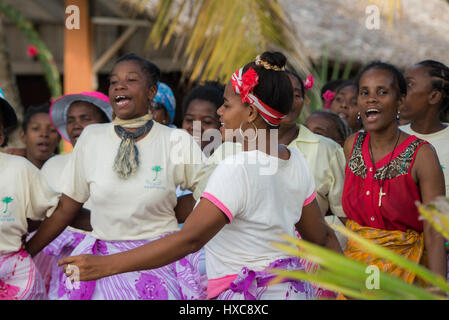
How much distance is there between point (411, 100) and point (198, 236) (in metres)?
2.21

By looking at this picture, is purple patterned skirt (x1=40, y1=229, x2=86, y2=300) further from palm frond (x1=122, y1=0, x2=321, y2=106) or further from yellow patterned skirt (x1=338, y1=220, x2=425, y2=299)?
palm frond (x1=122, y1=0, x2=321, y2=106)

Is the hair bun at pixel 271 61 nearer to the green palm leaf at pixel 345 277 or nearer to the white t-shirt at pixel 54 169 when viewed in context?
the green palm leaf at pixel 345 277

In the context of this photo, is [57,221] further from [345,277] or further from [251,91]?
[345,277]

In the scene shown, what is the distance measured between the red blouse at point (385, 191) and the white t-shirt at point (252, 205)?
0.71 metres

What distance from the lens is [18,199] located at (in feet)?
10.6

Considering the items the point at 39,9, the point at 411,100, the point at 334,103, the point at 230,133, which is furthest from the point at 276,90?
the point at 39,9

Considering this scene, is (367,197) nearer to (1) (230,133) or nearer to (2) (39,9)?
(1) (230,133)

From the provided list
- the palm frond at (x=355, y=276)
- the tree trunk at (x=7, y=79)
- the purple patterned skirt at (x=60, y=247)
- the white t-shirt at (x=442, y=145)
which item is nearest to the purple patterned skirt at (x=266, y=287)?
the palm frond at (x=355, y=276)

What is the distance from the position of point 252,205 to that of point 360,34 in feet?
29.2

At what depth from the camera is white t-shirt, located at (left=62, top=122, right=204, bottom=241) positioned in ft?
10.2

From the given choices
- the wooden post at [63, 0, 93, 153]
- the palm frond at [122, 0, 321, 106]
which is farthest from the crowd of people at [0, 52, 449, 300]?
the wooden post at [63, 0, 93, 153]

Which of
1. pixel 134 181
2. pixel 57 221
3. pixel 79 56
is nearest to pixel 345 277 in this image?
pixel 134 181

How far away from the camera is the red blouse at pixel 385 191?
3148 millimetres

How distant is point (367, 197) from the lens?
10.7ft
